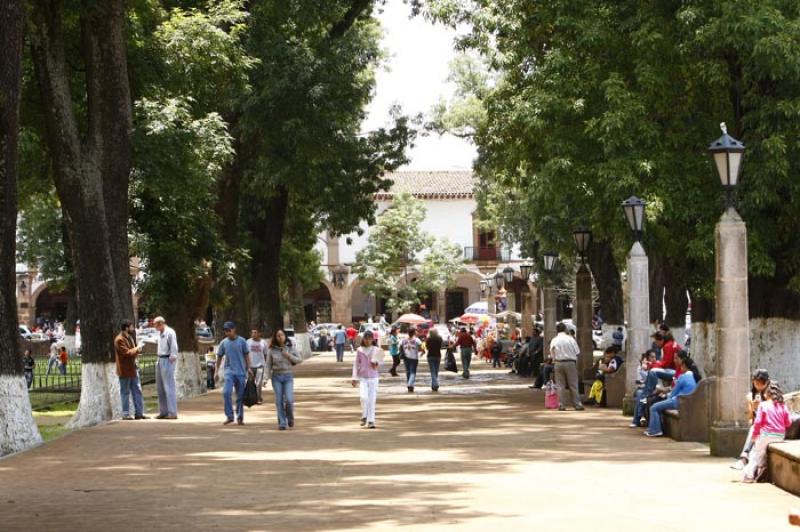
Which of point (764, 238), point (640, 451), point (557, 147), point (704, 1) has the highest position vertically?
point (704, 1)

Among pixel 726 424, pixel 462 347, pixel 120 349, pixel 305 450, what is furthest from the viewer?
→ pixel 462 347

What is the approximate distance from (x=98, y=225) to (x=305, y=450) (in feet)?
21.8

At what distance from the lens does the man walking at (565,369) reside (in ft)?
80.8

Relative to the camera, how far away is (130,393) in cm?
2262

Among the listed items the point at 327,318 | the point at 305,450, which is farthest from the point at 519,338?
the point at 327,318

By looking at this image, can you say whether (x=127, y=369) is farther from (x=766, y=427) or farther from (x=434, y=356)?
→ (x=434, y=356)

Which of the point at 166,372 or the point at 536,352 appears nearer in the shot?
the point at 166,372

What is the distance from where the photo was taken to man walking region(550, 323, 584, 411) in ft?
80.8

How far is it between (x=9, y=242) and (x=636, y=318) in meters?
10.6

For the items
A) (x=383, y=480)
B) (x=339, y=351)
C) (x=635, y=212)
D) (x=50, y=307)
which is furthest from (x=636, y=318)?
(x=50, y=307)

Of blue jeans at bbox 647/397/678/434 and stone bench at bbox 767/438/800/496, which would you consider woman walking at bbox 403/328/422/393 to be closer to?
blue jeans at bbox 647/397/678/434

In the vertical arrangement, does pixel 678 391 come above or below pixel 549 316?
below

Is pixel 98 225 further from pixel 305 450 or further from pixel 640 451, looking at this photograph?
pixel 640 451

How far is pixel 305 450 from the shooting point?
55.8ft
